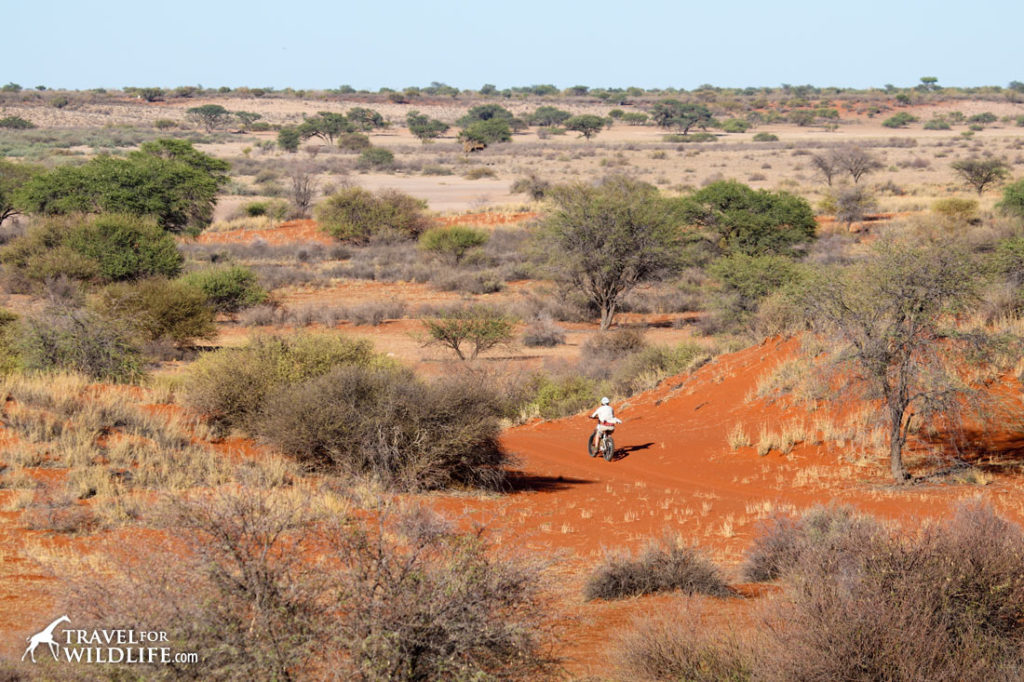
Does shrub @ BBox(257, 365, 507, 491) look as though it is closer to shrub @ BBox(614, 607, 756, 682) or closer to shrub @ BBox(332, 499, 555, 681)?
shrub @ BBox(614, 607, 756, 682)

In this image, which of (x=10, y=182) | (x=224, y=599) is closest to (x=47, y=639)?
(x=224, y=599)

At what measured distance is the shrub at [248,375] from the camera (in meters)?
14.1

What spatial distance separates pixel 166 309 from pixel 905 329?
1863 centimetres

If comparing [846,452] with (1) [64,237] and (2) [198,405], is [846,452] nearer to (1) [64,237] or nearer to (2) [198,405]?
(2) [198,405]

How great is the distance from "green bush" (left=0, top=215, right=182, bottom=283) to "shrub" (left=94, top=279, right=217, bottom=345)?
5.83 metres

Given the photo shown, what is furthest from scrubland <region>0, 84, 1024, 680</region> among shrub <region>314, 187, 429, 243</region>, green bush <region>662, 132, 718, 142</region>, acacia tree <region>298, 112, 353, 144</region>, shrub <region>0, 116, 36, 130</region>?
shrub <region>0, 116, 36, 130</region>

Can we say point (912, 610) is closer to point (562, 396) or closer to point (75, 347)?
point (75, 347)

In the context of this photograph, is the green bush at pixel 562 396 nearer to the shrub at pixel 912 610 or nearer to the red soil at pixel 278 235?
the shrub at pixel 912 610

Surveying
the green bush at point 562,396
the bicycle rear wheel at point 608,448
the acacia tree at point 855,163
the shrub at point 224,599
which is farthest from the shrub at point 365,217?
the shrub at point 224,599

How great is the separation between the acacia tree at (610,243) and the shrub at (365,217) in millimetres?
17326

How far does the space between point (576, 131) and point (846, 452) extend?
102816 mm

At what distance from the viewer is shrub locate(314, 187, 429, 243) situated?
47.9 meters

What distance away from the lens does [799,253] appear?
37875 mm

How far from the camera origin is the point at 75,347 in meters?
17.4
